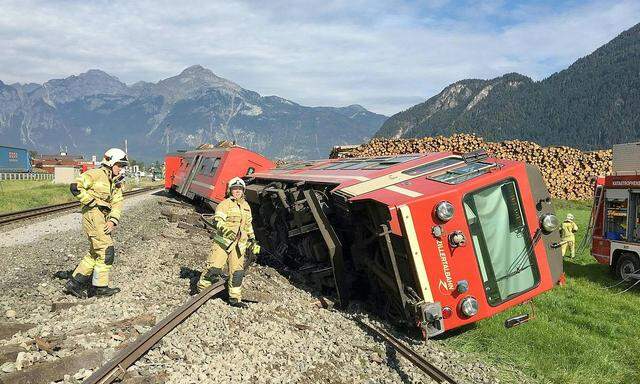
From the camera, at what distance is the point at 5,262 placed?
29.8 ft

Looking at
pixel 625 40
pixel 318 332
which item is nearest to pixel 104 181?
pixel 318 332

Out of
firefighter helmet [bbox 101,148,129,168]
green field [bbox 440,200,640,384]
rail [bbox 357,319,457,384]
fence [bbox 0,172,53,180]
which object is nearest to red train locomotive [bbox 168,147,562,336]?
rail [bbox 357,319,457,384]

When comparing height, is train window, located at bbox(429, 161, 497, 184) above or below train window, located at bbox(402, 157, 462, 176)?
below

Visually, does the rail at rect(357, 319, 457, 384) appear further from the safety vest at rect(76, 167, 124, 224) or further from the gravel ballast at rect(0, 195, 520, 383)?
the safety vest at rect(76, 167, 124, 224)

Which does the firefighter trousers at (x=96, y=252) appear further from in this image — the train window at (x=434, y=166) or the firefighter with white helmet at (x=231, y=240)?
the train window at (x=434, y=166)

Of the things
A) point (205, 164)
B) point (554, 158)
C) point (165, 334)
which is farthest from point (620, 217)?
point (554, 158)

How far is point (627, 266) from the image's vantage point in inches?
407

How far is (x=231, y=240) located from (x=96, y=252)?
1.75 metres

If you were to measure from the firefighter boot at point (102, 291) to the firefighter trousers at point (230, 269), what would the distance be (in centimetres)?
108

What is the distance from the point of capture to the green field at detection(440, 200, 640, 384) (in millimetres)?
5734

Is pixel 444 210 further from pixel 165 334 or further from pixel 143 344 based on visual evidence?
pixel 143 344

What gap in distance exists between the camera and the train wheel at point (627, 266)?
10.1 metres

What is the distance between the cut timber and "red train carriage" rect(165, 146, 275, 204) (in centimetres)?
1040

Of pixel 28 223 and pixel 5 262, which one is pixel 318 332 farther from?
pixel 28 223
